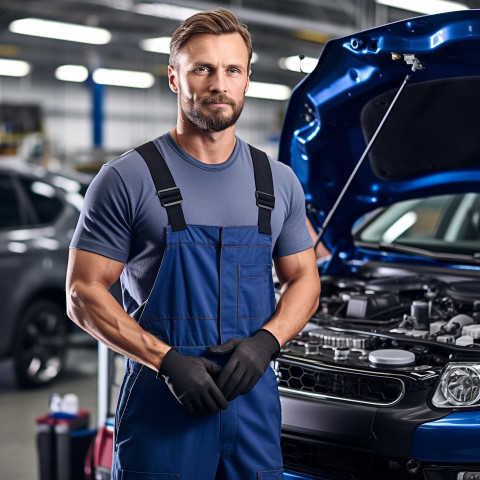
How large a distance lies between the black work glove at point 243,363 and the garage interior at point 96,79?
113 cm

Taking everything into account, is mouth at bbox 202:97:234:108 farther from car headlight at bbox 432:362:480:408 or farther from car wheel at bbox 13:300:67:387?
car wheel at bbox 13:300:67:387

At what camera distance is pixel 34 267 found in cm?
508

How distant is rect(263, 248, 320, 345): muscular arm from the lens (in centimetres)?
204

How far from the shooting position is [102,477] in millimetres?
2883

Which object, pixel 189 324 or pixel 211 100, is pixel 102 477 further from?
pixel 211 100

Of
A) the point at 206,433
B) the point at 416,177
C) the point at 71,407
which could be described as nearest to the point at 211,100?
the point at 206,433

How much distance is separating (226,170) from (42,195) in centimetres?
354

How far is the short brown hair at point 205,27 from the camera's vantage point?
1.94 metres

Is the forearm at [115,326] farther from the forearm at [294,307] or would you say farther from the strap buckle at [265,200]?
the strap buckle at [265,200]

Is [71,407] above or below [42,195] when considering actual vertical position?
below

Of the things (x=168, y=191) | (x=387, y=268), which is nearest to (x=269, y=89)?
(x=387, y=268)

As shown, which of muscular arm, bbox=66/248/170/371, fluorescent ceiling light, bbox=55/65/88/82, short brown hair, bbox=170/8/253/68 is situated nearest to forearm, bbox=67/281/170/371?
muscular arm, bbox=66/248/170/371

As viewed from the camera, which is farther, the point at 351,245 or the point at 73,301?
the point at 351,245

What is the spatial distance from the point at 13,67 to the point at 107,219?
21.2m
